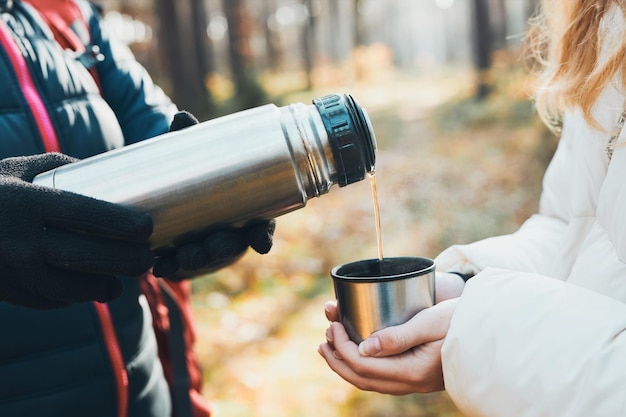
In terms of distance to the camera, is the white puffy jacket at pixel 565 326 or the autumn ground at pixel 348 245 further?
the autumn ground at pixel 348 245

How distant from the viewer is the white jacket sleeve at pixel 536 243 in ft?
5.48

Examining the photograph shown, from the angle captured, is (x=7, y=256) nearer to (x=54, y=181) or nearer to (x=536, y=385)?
(x=54, y=181)

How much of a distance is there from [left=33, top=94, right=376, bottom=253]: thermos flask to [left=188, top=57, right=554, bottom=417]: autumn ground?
3.83ft

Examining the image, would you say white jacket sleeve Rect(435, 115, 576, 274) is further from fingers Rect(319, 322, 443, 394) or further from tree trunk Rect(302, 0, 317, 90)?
tree trunk Rect(302, 0, 317, 90)

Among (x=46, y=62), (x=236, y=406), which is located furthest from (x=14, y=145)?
Result: (x=236, y=406)

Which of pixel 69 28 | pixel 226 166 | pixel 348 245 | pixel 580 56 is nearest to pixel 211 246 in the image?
pixel 226 166

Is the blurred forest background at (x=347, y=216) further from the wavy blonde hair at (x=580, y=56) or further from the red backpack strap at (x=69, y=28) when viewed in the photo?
the red backpack strap at (x=69, y=28)

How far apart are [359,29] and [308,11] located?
7.30 feet

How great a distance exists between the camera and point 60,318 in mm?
1573

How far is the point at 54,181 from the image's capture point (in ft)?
4.34

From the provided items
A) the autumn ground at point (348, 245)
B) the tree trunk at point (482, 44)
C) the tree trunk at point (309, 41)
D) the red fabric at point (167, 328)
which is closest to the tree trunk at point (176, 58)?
the autumn ground at point (348, 245)

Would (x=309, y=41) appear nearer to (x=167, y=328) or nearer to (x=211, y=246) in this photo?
(x=167, y=328)

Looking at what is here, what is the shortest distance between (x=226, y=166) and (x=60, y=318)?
0.60 metres

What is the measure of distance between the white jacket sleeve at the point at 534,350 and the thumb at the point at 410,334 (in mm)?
79
